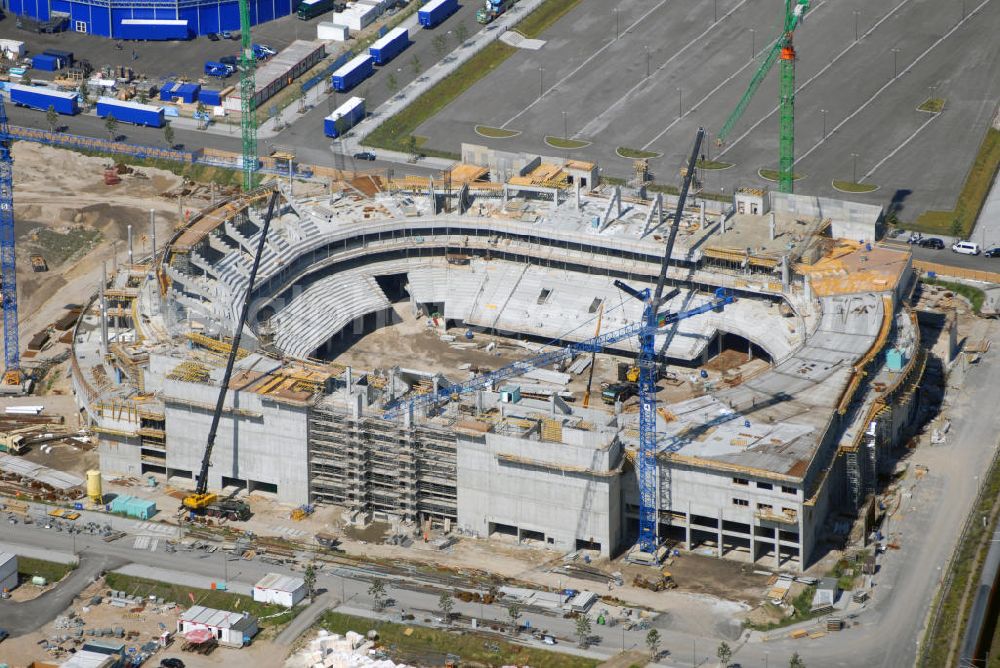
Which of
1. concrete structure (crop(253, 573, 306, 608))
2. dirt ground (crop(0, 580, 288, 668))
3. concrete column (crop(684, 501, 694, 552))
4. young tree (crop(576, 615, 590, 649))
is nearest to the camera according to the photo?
young tree (crop(576, 615, 590, 649))

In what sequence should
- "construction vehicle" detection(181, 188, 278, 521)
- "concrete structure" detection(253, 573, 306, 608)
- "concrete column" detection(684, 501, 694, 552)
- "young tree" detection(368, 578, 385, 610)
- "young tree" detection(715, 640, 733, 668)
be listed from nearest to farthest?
"young tree" detection(715, 640, 733, 668) < "young tree" detection(368, 578, 385, 610) < "concrete structure" detection(253, 573, 306, 608) < "concrete column" detection(684, 501, 694, 552) < "construction vehicle" detection(181, 188, 278, 521)

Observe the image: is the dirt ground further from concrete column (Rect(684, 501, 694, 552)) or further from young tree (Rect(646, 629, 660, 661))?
concrete column (Rect(684, 501, 694, 552))

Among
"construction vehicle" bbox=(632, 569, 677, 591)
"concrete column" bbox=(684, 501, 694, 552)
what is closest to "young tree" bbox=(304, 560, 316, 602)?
"construction vehicle" bbox=(632, 569, 677, 591)

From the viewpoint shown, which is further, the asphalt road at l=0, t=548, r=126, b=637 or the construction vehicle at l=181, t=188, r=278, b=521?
the construction vehicle at l=181, t=188, r=278, b=521

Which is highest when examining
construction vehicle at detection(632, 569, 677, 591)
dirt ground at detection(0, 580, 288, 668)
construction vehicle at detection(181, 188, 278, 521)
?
construction vehicle at detection(181, 188, 278, 521)

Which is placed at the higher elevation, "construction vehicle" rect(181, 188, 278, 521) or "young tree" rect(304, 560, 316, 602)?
"construction vehicle" rect(181, 188, 278, 521)
